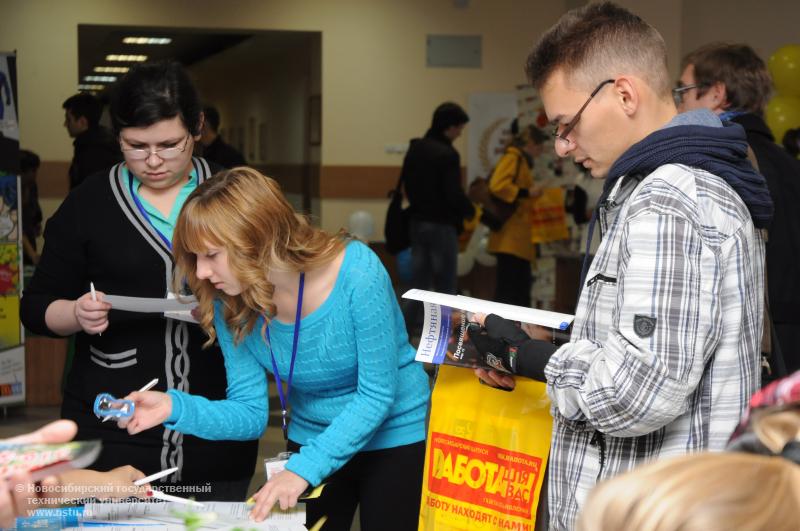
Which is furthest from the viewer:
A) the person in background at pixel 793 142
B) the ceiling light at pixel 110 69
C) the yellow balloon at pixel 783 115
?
the ceiling light at pixel 110 69

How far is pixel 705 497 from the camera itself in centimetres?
83

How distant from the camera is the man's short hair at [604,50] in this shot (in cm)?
167

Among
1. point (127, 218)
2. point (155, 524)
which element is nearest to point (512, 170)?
point (127, 218)

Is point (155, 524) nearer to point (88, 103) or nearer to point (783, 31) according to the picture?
point (88, 103)

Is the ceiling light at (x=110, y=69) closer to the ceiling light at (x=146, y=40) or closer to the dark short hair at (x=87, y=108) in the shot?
the ceiling light at (x=146, y=40)

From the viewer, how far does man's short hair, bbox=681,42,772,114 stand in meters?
3.14

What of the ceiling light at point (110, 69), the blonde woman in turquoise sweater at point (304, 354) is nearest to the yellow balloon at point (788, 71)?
the blonde woman in turquoise sweater at point (304, 354)

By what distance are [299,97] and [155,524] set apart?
1124 cm

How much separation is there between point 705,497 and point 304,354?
130 centimetres

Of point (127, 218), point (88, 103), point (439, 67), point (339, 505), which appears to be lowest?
point (339, 505)

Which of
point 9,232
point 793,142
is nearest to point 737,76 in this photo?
point 793,142

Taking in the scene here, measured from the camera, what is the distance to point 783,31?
912 centimetres

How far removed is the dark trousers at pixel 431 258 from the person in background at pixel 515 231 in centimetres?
43

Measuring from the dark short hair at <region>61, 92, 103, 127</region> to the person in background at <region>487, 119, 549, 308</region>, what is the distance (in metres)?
2.90
